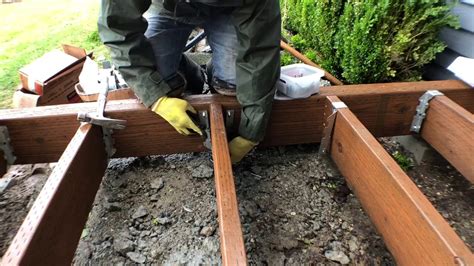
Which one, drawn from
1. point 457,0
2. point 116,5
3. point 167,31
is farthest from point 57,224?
point 457,0

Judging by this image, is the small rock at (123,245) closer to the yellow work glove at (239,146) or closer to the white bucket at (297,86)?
the yellow work glove at (239,146)

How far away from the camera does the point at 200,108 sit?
1.83 m

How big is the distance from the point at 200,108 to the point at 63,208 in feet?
2.72

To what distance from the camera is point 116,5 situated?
61.1 inches

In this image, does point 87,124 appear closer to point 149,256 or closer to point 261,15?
point 149,256

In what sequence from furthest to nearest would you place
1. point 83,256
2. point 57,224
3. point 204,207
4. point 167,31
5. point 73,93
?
point 73,93 → point 167,31 → point 204,207 → point 83,256 → point 57,224

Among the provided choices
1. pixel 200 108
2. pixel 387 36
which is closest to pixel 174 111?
pixel 200 108

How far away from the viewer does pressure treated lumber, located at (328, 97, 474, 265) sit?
1.00 meters

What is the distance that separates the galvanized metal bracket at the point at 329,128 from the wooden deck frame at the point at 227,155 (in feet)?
0.14

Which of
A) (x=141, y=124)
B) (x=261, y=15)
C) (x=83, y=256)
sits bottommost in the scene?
(x=83, y=256)

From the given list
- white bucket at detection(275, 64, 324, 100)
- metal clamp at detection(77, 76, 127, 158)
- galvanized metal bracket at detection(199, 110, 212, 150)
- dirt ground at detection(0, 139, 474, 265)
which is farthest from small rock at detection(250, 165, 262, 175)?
metal clamp at detection(77, 76, 127, 158)

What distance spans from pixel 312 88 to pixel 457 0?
1.11 m

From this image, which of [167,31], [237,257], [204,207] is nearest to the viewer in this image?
[237,257]

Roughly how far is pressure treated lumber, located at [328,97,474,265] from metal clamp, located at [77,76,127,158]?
1.10 m
